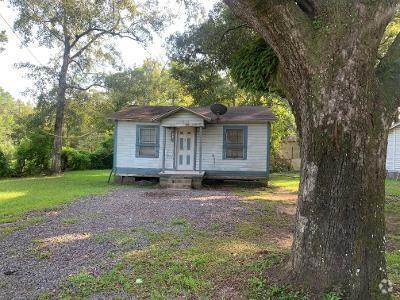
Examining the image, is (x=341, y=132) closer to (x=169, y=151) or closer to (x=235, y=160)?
(x=235, y=160)

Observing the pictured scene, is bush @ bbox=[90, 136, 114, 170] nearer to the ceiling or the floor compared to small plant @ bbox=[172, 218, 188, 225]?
nearer to the ceiling

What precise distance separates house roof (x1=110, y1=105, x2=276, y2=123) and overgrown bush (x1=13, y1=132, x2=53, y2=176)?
804 cm

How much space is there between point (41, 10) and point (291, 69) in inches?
824

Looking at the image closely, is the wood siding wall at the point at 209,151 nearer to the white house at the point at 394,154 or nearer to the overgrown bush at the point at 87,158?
the white house at the point at 394,154

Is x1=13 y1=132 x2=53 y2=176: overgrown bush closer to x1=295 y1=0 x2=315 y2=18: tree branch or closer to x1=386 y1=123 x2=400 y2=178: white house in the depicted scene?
x1=386 y1=123 x2=400 y2=178: white house

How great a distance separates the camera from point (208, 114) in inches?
638

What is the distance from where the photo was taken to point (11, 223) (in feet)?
25.9

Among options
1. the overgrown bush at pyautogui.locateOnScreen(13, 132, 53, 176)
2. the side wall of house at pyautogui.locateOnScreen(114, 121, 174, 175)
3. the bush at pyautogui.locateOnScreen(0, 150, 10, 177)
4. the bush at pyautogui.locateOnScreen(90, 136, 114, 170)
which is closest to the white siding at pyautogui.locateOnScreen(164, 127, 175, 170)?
the side wall of house at pyautogui.locateOnScreen(114, 121, 174, 175)

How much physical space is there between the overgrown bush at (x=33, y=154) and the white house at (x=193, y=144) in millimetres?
8607

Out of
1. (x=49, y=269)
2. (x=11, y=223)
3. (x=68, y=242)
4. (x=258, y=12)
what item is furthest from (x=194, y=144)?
(x=258, y=12)

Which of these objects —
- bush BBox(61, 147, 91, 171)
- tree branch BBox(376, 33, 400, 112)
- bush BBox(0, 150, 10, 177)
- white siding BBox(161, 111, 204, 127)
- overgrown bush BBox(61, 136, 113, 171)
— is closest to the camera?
tree branch BBox(376, 33, 400, 112)

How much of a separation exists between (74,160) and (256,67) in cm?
2370

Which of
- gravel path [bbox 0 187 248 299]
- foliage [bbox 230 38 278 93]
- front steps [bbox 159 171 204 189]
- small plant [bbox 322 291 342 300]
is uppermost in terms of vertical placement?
foliage [bbox 230 38 278 93]

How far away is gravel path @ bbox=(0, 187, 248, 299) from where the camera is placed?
458 cm
